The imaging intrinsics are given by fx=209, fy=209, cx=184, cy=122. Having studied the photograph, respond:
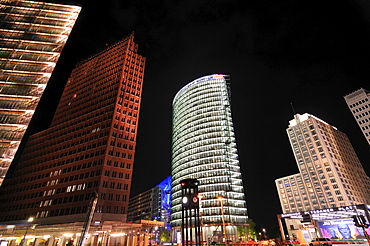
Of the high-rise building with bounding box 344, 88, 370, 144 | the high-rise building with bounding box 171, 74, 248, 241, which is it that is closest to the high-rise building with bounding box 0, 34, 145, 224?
the high-rise building with bounding box 171, 74, 248, 241

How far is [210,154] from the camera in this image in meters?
116

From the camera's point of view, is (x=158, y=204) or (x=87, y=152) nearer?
(x=87, y=152)

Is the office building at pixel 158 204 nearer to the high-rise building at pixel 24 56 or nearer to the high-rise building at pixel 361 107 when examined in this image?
the high-rise building at pixel 24 56

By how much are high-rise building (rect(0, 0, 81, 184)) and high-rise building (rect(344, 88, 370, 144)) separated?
153 meters

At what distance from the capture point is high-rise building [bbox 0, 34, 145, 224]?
6650 centimetres

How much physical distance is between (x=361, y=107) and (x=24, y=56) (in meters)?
164

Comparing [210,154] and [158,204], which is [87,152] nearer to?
[210,154]

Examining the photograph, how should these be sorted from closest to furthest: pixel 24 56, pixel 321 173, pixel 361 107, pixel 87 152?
pixel 24 56
pixel 87 152
pixel 321 173
pixel 361 107

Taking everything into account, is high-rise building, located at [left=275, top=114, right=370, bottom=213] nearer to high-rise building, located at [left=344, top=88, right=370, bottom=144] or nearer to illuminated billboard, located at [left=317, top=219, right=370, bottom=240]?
high-rise building, located at [left=344, top=88, right=370, bottom=144]

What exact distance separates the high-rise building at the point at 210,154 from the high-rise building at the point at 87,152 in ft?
135

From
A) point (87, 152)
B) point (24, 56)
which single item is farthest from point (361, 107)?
point (24, 56)

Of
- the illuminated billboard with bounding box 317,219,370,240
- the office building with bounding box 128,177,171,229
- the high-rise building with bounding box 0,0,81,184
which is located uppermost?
the high-rise building with bounding box 0,0,81,184

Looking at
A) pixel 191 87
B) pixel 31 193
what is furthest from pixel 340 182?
pixel 31 193

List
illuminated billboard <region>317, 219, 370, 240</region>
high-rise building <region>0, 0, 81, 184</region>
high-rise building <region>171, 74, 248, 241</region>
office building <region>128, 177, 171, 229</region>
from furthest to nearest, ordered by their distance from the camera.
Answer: office building <region>128, 177, 171, 229</region> < high-rise building <region>171, 74, 248, 241</region> < high-rise building <region>0, 0, 81, 184</region> < illuminated billboard <region>317, 219, 370, 240</region>
